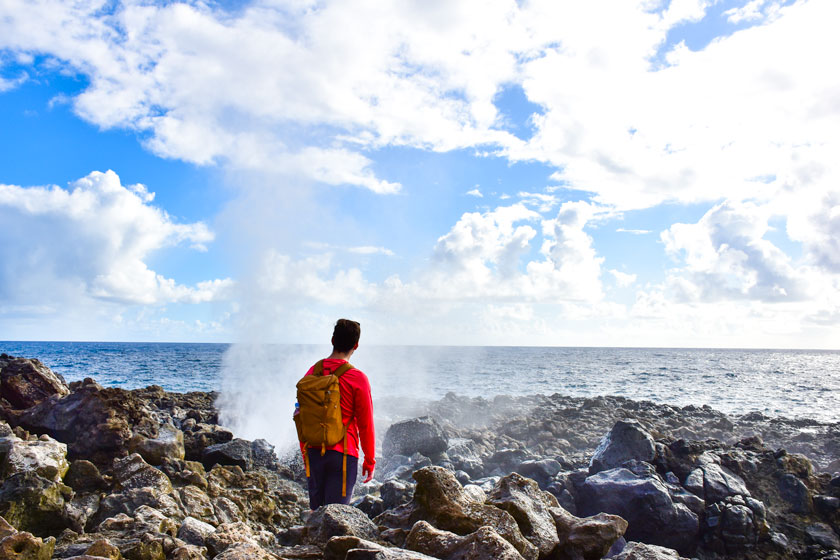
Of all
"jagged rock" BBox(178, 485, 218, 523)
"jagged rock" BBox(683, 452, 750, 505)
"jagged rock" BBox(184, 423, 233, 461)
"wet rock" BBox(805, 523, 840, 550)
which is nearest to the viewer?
"jagged rock" BBox(178, 485, 218, 523)

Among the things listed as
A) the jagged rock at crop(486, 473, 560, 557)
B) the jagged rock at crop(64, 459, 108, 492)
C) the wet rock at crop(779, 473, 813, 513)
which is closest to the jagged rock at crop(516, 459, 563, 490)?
the wet rock at crop(779, 473, 813, 513)

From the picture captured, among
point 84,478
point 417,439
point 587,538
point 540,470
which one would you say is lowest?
point 417,439

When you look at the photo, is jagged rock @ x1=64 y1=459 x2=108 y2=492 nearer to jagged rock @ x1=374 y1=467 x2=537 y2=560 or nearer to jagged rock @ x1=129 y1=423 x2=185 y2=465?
jagged rock @ x1=129 y1=423 x2=185 y2=465

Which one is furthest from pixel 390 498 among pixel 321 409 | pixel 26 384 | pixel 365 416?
pixel 26 384

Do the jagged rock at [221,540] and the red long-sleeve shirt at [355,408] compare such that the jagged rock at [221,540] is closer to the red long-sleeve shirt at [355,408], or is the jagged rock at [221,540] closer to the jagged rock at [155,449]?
the red long-sleeve shirt at [355,408]

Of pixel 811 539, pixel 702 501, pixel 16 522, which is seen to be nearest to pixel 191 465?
→ pixel 16 522

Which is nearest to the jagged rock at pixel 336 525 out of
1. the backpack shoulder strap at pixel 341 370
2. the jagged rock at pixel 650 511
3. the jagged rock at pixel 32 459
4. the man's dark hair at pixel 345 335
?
the backpack shoulder strap at pixel 341 370

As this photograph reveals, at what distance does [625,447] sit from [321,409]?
6641 mm

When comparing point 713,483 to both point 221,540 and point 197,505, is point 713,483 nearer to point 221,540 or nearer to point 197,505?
point 221,540

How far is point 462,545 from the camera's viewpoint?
13.4 ft

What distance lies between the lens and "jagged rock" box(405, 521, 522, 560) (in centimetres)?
392

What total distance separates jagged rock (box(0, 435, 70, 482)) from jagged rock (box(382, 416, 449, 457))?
767 cm

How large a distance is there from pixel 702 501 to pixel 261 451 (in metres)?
8.71

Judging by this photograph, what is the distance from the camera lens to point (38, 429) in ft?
31.0
